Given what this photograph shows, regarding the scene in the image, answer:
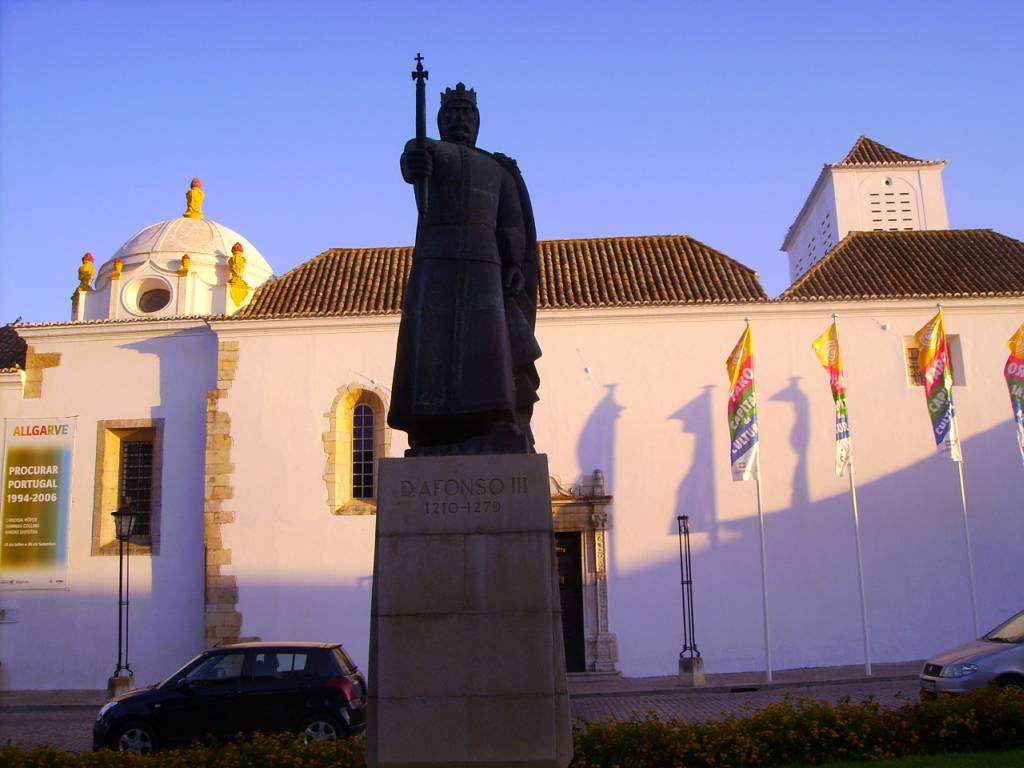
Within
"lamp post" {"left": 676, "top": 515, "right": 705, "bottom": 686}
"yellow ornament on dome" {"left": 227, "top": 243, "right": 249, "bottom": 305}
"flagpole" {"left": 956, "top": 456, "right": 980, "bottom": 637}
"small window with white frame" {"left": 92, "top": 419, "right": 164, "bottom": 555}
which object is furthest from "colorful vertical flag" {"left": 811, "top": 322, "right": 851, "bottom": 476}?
"yellow ornament on dome" {"left": 227, "top": 243, "right": 249, "bottom": 305}

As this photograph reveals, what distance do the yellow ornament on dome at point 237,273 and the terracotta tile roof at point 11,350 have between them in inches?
206

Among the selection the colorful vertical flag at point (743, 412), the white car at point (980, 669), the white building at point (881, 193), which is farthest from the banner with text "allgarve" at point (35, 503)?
the white building at point (881, 193)

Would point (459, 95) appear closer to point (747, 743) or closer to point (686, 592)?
point (747, 743)

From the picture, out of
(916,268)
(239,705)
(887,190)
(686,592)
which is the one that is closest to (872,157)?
(887,190)

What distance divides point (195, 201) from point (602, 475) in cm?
1668

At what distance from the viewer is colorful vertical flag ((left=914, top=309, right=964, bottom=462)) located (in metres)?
18.1

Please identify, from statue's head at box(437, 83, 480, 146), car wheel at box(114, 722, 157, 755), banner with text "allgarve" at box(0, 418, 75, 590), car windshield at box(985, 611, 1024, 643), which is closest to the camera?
statue's head at box(437, 83, 480, 146)

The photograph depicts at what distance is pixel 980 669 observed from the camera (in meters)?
11.5

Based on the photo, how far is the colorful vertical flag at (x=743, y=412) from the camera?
18.5 meters

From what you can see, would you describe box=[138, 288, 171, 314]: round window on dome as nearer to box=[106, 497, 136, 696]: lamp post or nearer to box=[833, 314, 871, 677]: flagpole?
box=[106, 497, 136, 696]: lamp post

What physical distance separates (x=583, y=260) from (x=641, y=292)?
2.29m

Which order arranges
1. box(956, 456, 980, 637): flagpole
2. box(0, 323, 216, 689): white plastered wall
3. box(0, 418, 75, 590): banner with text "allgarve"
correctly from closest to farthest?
box(956, 456, 980, 637): flagpole → box(0, 323, 216, 689): white plastered wall → box(0, 418, 75, 590): banner with text "allgarve"

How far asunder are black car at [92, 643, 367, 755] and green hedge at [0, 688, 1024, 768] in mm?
1999

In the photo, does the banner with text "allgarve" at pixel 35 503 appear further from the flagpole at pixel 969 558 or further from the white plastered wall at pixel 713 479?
the flagpole at pixel 969 558
